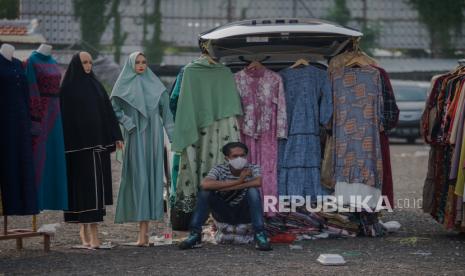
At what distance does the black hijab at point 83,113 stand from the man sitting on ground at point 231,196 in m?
1.07

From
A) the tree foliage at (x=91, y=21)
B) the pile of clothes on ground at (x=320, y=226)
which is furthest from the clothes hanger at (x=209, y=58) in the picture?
the tree foliage at (x=91, y=21)

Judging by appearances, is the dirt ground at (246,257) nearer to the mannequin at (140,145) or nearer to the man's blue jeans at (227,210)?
the man's blue jeans at (227,210)

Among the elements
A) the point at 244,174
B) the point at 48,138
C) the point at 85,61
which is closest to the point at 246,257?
the point at 244,174

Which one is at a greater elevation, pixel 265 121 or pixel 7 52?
pixel 7 52

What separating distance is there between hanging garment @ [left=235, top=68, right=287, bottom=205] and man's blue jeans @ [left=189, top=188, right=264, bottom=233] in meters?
0.55

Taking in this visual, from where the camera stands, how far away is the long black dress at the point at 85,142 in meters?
10.0

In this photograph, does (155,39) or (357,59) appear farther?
(155,39)

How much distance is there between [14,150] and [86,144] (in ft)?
2.73

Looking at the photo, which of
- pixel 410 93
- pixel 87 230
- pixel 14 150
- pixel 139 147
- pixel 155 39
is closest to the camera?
pixel 14 150

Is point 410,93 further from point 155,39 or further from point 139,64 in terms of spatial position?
point 139,64

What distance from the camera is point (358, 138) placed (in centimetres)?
1073

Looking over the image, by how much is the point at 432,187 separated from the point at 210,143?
2446 millimetres

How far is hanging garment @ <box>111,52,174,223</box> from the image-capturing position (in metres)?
10.3

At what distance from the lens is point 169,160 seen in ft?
38.3
